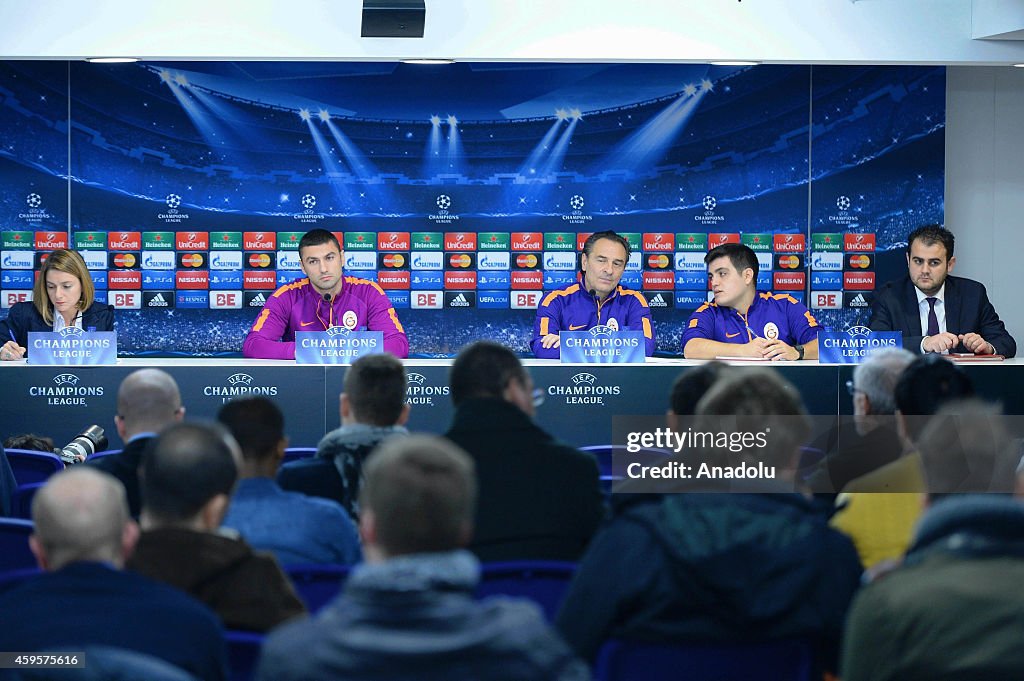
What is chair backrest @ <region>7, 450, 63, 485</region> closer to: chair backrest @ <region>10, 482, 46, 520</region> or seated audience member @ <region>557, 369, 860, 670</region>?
chair backrest @ <region>10, 482, 46, 520</region>

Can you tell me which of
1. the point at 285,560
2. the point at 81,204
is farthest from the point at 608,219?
the point at 285,560

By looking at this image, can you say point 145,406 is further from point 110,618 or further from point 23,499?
point 110,618

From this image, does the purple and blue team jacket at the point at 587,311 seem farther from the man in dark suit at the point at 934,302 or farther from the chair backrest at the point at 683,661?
the chair backrest at the point at 683,661

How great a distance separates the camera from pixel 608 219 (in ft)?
23.2

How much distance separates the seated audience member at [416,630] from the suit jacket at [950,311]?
4.90 m

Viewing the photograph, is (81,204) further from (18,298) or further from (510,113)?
(510,113)

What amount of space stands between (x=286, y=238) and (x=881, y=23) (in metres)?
3.69

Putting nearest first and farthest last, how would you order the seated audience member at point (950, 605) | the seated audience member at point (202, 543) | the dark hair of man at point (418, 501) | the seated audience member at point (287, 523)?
the dark hair of man at point (418, 501) → the seated audience member at point (950, 605) → the seated audience member at point (202, 543) → the seated audience member at point (287, 523)

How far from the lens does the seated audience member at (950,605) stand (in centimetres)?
165

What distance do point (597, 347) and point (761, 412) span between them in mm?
3009

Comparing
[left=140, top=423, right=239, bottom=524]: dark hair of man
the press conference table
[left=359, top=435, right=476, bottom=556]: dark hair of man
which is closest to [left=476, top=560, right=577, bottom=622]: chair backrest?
[left=140, top=423, right=239, bottom=524]: dark hair of man

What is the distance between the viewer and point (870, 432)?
2.86 m

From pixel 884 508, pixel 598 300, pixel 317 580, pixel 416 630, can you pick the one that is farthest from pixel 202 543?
pixel 598 300

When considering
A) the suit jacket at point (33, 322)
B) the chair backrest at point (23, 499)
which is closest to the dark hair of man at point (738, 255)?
the suit jacket at point (33, 322)
